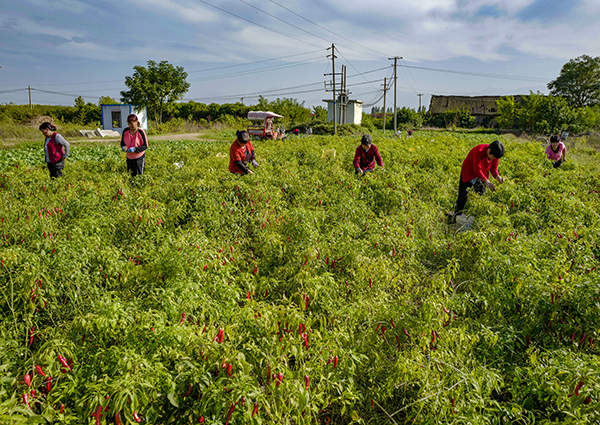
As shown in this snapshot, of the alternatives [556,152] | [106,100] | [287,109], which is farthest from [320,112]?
[556,152]

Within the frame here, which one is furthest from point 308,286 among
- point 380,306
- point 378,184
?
point 378,184

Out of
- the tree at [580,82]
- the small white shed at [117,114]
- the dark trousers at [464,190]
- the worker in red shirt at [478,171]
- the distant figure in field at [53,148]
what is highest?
the tree at [580,82]

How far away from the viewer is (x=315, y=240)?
3748 millimetres

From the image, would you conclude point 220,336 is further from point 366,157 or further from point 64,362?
point 366,157

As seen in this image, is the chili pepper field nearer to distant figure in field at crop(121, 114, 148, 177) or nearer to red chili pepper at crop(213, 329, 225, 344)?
red chili pepper at crop(213, 329, 225, 344)

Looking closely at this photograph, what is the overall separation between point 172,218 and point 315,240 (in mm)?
1868

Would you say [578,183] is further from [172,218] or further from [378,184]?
[172,218]

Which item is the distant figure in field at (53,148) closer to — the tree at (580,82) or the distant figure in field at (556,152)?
the distant figure in field at (556,152)

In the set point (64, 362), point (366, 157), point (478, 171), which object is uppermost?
point (366, 157)

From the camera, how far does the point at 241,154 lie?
6.61m

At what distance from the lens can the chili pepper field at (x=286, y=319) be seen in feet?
6.03

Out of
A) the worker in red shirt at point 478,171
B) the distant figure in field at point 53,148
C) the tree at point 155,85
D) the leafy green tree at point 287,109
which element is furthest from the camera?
the leafy green tree at point 287,109

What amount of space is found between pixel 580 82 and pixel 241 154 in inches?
2601

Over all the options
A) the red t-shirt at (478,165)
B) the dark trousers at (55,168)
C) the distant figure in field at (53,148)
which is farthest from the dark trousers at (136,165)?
the red t-shirt at (478,165)
